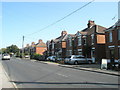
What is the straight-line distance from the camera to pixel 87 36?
38.4 metres

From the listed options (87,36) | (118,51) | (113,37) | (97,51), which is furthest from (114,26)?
(87,36)

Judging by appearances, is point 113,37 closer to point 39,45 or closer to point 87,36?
point 87,36

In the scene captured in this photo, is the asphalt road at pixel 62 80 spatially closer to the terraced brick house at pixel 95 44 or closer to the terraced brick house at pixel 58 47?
the terraced brick house at pixel 95 44

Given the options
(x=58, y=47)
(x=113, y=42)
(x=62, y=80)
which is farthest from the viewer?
(x=58, y=47)

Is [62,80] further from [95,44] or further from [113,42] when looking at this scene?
[95,44]

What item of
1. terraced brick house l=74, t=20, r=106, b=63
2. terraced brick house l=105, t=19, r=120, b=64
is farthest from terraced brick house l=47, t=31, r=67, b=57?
terraced brick house l=105, t=19, r=120, b=64

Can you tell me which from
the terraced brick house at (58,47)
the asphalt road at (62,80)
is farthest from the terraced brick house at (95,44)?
the asphalt road at (62,80)

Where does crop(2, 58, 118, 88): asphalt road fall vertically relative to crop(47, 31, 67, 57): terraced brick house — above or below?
below

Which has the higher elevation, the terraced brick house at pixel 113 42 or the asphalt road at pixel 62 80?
the terraced brick house at pixel 113 42

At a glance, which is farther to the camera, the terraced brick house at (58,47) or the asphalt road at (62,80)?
the terraced brick house at (58,47)

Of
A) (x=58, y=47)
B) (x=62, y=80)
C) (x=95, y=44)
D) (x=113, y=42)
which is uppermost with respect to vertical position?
(x=113, y=42)

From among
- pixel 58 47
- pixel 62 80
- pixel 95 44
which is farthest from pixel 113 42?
pixel 58 47

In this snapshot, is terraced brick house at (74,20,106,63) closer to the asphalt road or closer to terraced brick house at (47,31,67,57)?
terraced brick house at (47,31,67,57)

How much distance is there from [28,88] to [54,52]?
50.9 metres
